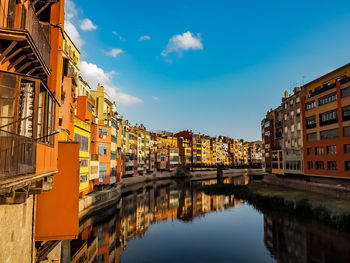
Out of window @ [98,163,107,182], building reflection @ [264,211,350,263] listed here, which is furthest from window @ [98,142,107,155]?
building reflection @ [264,211,350,263]

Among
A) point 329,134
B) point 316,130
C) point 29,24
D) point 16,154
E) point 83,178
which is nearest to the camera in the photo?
point 16,154

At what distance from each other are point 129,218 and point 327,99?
4101cm

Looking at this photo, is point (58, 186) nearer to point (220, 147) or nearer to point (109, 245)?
point (109, 245)

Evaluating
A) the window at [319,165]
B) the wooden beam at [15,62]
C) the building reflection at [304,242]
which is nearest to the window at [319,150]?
the window at [319,165]

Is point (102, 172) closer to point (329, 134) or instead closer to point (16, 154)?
point (16, 154)

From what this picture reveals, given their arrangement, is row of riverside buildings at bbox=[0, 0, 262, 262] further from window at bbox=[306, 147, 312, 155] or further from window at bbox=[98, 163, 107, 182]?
window at bbox=[306, 147, 312, 155]

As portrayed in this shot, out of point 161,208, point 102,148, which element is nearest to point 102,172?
point 102,148

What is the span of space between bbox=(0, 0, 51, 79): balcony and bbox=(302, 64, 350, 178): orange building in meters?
45.4

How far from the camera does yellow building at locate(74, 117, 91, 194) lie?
119ft

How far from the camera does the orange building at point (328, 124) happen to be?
137 ft

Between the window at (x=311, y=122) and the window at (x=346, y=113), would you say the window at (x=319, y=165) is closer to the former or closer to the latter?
the window at (x=311, y=122)

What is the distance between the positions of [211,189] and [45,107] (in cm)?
6252

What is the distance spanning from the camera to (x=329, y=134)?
151ft

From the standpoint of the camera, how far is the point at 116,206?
152 ft
